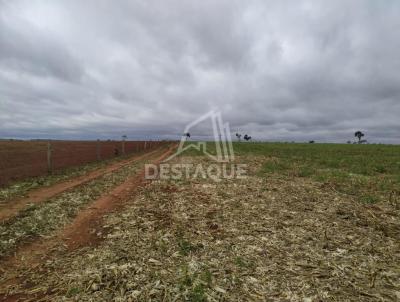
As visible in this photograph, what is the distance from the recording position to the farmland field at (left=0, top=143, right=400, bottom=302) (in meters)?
4.62

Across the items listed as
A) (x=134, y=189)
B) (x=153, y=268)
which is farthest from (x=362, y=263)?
(x=134, y=189)

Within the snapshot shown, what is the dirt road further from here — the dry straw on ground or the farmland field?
the dry straw on ground

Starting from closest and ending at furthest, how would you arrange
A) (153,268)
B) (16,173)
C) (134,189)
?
(153,268) < (134,189) < (16,173)

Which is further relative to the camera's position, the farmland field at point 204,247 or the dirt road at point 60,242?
the dirt road at point 60,242

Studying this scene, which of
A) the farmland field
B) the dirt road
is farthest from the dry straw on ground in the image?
the dirt road

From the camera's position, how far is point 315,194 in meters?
11.6

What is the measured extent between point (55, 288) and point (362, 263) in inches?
228

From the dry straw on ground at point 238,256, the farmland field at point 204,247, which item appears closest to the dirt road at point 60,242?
the farmland field at point 204,247

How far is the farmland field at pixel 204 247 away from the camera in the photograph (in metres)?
4.62

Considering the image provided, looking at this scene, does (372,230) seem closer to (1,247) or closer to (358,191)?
(358,191)

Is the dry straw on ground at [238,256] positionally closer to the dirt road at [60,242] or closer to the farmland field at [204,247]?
the farmland field at [204,247]

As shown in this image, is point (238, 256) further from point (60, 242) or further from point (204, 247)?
point (60, 242)

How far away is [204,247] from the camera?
6281 mm

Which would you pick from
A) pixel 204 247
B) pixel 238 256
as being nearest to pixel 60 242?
pixel 204 247
